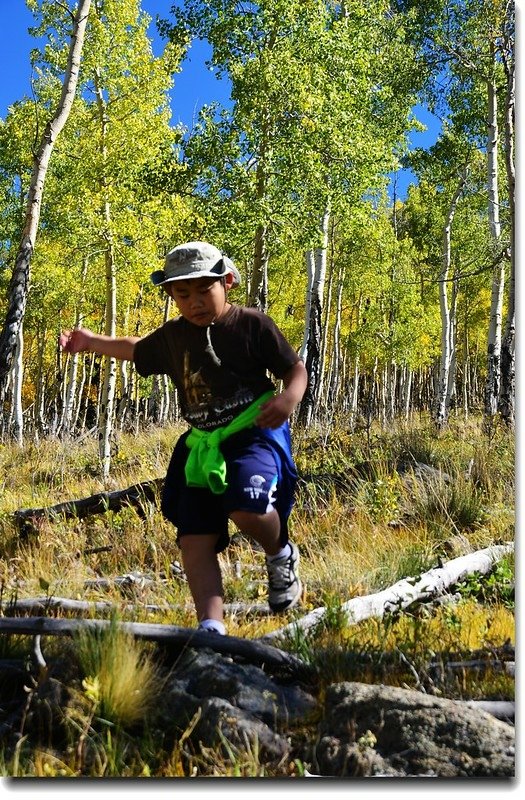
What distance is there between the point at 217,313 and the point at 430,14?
47.3ft

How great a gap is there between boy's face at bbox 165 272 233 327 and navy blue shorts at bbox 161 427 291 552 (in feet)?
1.53

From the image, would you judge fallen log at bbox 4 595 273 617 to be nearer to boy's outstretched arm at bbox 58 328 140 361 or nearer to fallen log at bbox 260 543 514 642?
fallen log at bbox 260 543 514 642

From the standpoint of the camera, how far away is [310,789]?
173 cm

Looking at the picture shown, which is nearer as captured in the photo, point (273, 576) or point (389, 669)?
point (389, 669)

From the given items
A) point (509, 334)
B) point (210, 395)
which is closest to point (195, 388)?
point (210, 395)

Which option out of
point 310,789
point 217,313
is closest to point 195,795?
point 310,789

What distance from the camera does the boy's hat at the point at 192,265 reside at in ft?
8.76

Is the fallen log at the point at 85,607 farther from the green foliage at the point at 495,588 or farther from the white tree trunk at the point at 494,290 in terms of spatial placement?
the white tree trunk at the point at 494,290

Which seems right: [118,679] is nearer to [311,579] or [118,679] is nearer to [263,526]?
[263,526]

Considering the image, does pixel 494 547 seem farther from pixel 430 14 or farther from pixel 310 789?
pixel 430 14

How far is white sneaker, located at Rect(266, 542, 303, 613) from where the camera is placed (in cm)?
295

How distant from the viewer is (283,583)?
9.80 feet

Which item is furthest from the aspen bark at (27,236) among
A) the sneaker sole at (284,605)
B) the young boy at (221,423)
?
the sneaker sole at (284,605)

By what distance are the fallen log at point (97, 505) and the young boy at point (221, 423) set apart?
240cm
